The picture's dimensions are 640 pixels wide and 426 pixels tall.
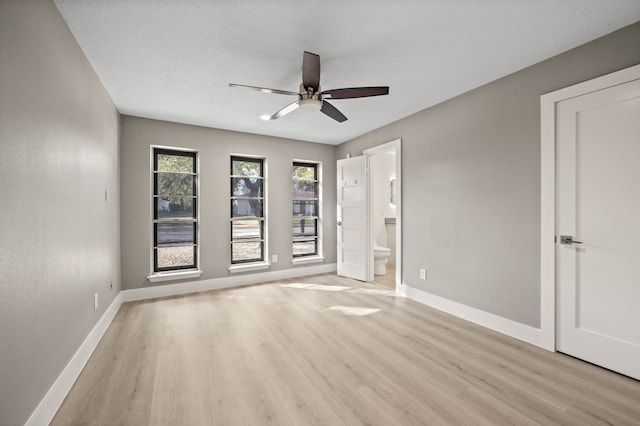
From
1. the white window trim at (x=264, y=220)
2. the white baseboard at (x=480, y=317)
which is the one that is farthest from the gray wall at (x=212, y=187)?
the white baseboard at (x=480, y=317)

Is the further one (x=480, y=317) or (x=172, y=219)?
(x=172, y=219)

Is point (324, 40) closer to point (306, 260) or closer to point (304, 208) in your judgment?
point (304, 208)

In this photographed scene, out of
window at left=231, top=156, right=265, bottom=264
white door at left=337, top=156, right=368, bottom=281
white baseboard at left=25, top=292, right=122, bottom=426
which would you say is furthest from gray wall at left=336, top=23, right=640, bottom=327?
white baseboard at left=25, top=292, right=122, bottom=426

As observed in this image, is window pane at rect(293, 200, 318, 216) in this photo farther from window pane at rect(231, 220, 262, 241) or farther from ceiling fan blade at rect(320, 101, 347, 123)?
ceiling fan blade at rect(320, 101, 347, 123)

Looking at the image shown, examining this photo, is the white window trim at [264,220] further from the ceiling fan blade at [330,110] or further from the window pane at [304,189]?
the ceiling fan blade at [330,110]

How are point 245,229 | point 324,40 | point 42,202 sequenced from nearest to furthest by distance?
point 42,202, point 324,40, point 245,229

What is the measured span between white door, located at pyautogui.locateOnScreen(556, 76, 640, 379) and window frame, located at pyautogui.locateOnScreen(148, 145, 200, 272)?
14.6 feet

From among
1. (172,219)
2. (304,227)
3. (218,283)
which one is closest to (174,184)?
(172,219)

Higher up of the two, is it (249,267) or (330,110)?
(330,110)

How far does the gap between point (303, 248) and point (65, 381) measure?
3.88 meters

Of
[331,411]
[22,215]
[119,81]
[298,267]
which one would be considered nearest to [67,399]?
[22,215]

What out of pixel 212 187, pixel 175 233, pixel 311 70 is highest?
pixel 311 70

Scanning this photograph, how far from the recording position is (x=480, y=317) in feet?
9.71

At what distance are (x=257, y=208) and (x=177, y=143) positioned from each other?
5.32ft
